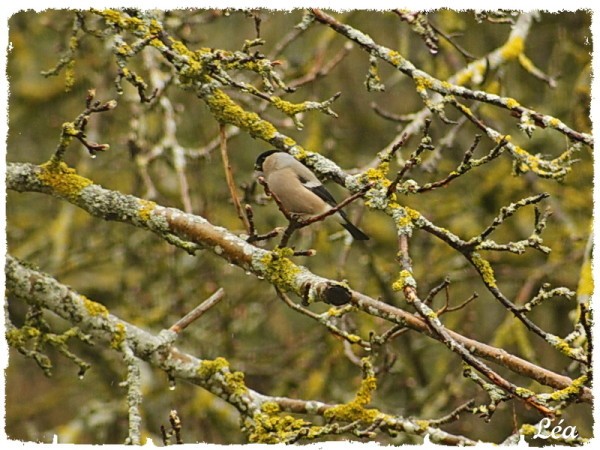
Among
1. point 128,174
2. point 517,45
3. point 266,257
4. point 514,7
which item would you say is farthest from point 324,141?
point 266,257

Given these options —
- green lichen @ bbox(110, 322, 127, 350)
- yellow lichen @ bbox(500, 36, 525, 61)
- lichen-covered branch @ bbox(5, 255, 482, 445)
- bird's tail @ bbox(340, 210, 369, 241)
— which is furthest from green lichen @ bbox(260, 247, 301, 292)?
yellow lichen @ bbox(500, 36, 525, 61)

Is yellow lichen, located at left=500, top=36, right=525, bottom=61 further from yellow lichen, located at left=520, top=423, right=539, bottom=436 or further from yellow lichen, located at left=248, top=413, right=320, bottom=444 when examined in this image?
yellow lichen, located at left=248, top=413, right=320, bottom=444

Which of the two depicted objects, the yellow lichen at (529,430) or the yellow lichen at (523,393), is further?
the yellow lichen at (529,430)

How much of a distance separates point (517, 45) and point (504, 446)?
196 cm

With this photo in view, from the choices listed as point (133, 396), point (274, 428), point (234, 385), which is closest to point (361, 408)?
point (274, 428)

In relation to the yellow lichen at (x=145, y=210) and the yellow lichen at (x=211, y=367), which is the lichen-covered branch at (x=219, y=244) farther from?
the yellow lichen at (x=211, y=367)

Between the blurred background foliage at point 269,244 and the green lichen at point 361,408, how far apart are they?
187cm

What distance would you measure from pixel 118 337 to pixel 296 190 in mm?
1125

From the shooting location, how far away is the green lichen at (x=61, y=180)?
9.84ft

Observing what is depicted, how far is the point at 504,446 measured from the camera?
2734 mm

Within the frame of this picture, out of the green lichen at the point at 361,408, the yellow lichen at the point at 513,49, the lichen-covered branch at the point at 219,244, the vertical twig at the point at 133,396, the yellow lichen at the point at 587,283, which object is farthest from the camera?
the yellow lichen at the point at 513,49

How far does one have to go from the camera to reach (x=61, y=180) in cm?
301

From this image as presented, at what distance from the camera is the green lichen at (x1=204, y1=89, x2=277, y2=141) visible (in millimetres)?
2986

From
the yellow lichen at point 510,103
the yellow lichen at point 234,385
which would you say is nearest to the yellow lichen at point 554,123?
the yellow lichen at point 510,103
